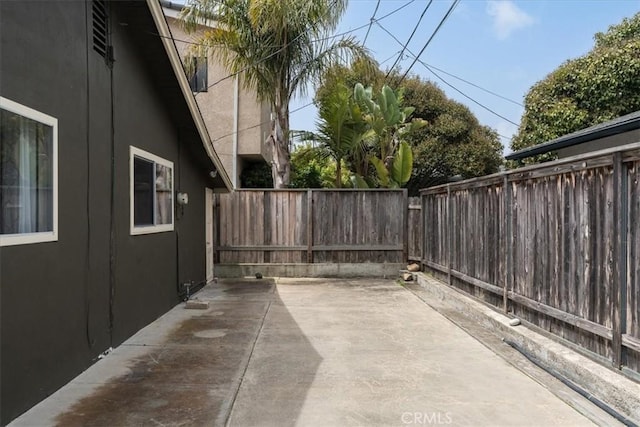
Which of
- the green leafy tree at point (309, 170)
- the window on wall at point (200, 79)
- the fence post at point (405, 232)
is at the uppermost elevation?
the window on wall at point (200, 79)

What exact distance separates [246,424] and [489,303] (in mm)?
4272

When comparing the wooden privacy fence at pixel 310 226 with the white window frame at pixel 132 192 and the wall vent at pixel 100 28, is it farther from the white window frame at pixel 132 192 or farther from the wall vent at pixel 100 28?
the wall vent at pixel 100 28

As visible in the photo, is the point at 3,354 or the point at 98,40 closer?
the point at 3,354

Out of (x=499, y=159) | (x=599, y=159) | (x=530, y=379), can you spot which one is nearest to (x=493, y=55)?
(x=499, y=159)

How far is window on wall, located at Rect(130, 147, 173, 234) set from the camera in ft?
19.0

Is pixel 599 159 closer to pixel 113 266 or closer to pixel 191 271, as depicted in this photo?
pixel 113 266

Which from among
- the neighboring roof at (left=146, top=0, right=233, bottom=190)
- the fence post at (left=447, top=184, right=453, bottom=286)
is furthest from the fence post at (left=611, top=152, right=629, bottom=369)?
the neighboring roof at (left=146, top=0, right=233, bottom=190)

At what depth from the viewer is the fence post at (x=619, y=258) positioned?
349cm

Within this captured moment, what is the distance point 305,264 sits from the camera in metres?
10.6

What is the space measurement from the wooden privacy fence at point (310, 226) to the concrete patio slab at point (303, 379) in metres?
3.83

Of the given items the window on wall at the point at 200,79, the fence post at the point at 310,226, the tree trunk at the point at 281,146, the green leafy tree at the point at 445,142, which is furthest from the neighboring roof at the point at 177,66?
the green leafy tree at the point at 445,142

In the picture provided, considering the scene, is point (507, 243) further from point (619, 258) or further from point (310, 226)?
point (310, 226)

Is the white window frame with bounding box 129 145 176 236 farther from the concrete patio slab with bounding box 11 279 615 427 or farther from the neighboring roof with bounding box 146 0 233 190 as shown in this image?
the concrete patio slab with bounding box 11 279 615 427

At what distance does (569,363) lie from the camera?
403 centimetres
